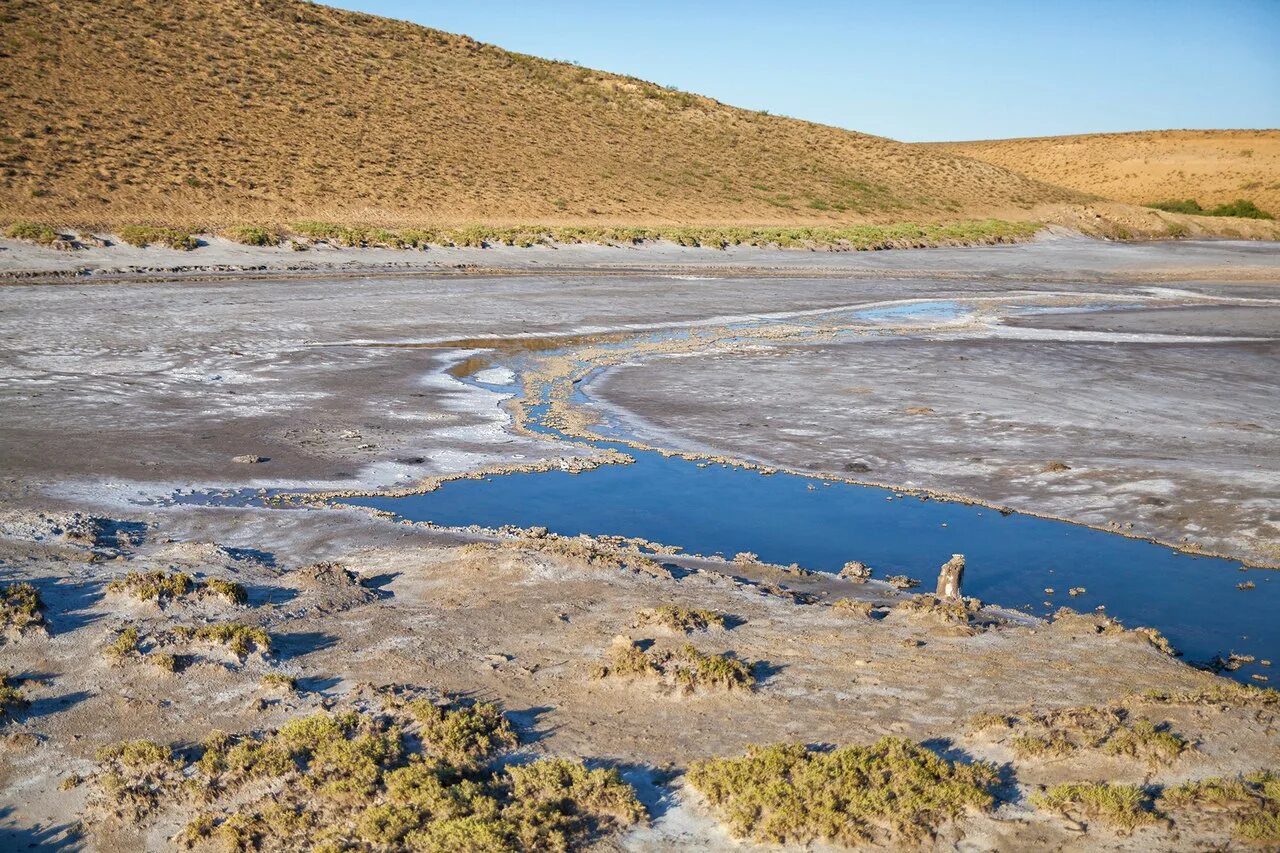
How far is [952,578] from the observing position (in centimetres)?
817

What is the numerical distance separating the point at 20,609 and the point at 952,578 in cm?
605

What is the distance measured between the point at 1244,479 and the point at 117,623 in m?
10.1

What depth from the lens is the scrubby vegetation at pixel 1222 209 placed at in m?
77.4

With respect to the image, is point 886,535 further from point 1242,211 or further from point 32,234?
point 1242,211

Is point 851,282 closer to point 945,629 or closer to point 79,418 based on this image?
point 79,418

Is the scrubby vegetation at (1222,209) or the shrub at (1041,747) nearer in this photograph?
the shrub at (1041,747)

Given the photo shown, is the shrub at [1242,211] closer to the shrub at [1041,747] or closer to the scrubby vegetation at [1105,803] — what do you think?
the shrub at [1041,747]

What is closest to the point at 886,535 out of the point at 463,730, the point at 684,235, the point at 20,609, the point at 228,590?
the point at 463,730

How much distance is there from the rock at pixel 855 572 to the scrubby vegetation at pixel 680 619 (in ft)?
5.41

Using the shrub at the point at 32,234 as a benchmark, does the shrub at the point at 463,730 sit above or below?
below

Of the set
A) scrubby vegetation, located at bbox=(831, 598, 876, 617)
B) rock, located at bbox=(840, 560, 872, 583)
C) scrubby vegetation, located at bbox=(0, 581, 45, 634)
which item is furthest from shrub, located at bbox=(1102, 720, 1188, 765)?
scrubby vegetation, located at bbox=(0, 581, 45, 634)

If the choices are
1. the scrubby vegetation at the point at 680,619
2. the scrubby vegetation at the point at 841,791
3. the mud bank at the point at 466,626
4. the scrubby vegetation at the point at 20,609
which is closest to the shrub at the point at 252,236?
the mud bank at the point at 466,626

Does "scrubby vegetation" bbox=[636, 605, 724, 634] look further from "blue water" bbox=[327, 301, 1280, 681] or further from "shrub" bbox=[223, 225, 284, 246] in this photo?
"shrub" bbox=[223, 225, 284, 246]

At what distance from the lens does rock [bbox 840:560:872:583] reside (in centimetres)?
888
